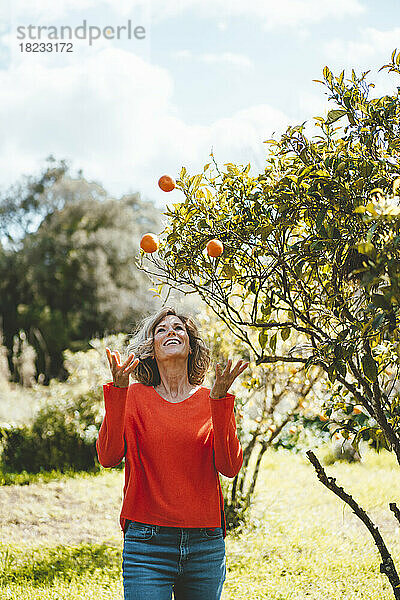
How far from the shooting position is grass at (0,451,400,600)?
336 centimetres

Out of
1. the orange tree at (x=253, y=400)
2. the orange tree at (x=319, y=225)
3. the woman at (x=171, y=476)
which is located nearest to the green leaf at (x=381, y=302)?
the orange tree at (x=319, y=225)

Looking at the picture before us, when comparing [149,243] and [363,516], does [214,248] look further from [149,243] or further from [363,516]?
[363,516]

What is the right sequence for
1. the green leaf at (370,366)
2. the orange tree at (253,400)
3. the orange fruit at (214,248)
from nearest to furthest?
the green leaf at (370,366) < the orange fruit at (214,248) < the orange tree at (253,400)

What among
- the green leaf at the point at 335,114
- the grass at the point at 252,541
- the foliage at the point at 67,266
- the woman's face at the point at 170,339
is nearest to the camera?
the green leaf at the point at 335,114

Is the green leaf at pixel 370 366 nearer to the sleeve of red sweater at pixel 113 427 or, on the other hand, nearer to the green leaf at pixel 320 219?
the green leaf at pixel 320 219

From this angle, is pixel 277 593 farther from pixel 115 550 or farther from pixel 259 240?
pixel 259 240

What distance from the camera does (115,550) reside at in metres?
4.12

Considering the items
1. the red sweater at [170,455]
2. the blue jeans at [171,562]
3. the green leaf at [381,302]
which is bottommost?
the blue jeans at [171,562]

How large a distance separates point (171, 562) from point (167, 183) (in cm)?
113

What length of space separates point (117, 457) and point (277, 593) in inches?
75.4

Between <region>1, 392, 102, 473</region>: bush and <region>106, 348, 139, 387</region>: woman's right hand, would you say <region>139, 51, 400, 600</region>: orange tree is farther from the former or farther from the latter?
<region>1, 392, 102, 473</region>: bush

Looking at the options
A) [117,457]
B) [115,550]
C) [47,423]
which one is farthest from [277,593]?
[47,423]

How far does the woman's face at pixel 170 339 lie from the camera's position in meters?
2.10

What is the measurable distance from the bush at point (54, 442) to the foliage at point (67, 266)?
28.6ft
